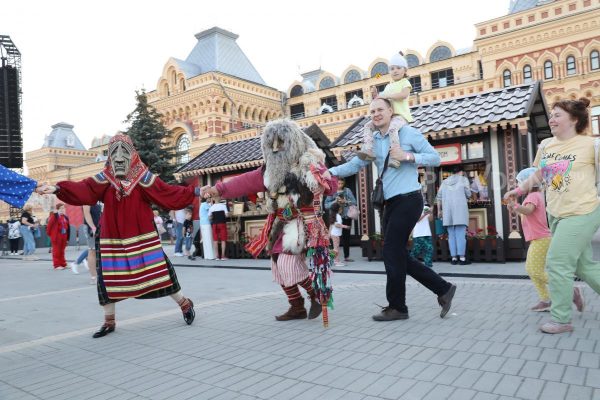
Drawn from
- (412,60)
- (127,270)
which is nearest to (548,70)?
(412,60)

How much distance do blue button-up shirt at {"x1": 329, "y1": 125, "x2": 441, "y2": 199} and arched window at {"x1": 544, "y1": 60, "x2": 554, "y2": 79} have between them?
25.7 m

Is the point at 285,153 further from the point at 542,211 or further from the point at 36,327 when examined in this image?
the point at 36,327

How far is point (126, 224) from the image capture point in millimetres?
4742

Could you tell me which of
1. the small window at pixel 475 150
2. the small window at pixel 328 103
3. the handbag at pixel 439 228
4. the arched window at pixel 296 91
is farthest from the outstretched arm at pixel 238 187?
the arched window at pixel 296 91

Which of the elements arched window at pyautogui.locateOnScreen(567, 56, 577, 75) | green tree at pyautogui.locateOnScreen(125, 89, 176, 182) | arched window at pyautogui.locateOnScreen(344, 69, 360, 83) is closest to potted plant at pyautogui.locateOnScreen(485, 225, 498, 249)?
arched window at pyautogui.locateOnScreen(567, 56, 577, 75)

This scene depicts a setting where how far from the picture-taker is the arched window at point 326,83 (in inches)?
1599

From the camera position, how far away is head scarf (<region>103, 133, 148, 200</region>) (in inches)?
189

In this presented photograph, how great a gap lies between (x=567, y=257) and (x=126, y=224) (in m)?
4.17

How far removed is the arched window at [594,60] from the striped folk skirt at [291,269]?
2690cm

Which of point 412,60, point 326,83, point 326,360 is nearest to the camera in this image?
point 326,360

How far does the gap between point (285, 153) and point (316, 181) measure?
17.3 inches

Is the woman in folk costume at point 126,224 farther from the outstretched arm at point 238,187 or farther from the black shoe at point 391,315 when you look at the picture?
the black shoe at point 391,315

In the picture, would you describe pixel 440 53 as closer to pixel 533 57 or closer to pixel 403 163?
pixel 533 57

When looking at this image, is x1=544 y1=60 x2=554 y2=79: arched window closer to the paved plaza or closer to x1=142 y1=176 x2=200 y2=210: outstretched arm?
the paved plaza
